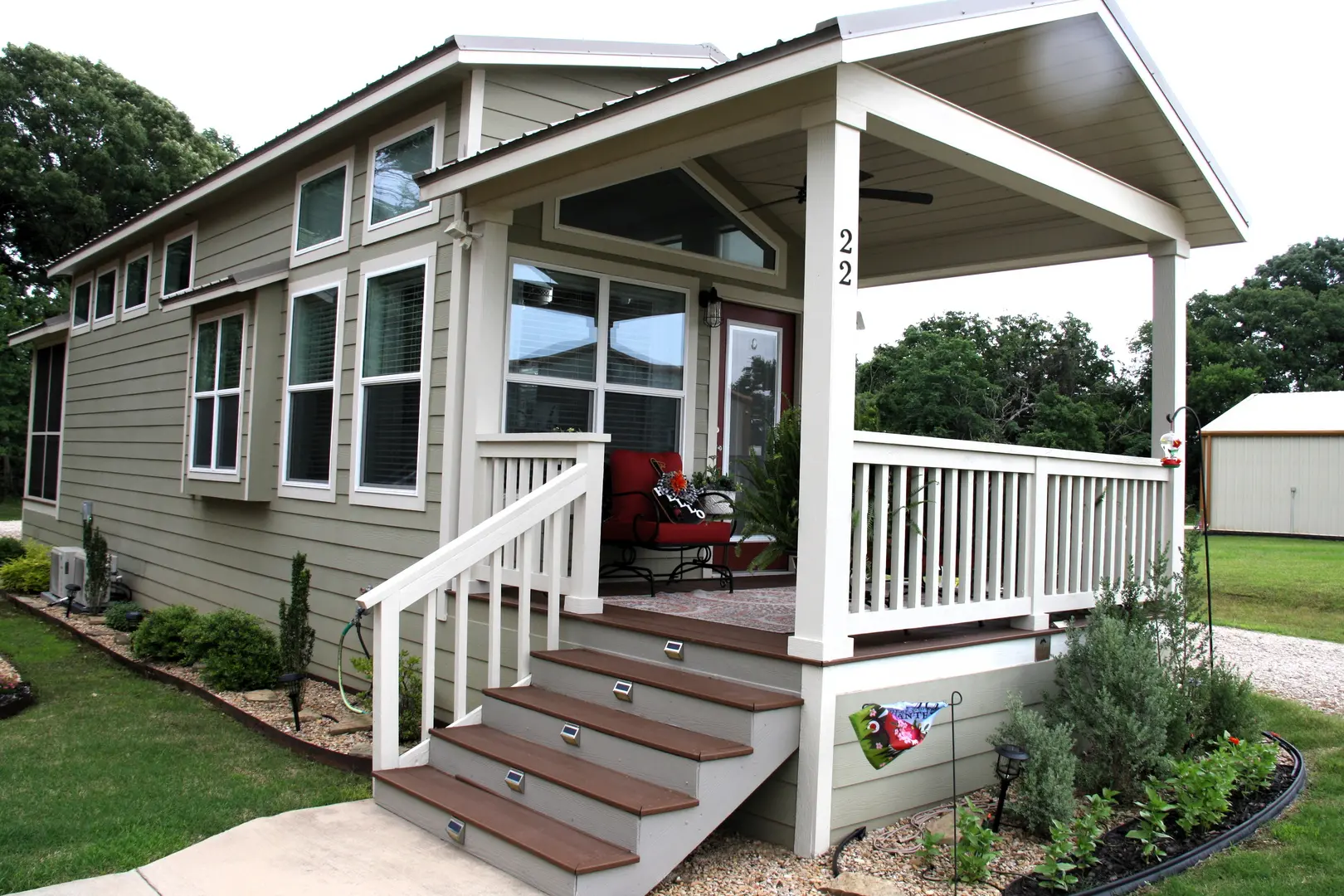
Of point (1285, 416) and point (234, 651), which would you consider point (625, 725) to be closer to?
point (234, 651)

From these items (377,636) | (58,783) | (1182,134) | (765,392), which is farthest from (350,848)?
(1182,134)

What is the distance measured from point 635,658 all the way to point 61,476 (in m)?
11.0

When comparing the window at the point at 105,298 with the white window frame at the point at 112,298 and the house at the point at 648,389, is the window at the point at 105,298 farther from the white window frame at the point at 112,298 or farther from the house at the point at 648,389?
the house at the point at 648,389

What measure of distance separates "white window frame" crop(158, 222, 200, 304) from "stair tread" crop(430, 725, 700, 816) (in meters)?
6.03

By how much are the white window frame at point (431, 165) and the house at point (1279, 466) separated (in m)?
17.7

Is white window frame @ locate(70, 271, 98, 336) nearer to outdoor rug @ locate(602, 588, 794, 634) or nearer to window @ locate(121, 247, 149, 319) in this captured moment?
window @ locate(121, 247, 149, 319)

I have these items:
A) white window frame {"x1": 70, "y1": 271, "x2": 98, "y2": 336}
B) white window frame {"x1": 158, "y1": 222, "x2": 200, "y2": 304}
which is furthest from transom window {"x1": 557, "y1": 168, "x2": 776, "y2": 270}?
white window frame {"x1": 70, "y1": 271, "x2": 98, "y2": 336}

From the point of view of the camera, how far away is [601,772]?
3.58m

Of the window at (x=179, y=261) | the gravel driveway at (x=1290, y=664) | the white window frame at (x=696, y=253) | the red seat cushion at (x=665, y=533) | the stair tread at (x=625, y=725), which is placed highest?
the window at (x=179, y=261)

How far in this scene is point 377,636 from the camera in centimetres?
388

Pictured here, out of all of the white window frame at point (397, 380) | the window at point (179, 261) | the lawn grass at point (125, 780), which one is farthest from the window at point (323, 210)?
the lawn grass at point (125, 780)

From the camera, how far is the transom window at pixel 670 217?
6.00 metres

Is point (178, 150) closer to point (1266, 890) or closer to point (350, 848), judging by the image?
point (350, 848)

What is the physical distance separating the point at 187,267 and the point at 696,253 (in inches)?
216
